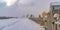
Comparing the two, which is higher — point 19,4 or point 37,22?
point 19,4

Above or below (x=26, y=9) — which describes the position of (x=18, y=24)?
below

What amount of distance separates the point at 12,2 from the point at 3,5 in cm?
13

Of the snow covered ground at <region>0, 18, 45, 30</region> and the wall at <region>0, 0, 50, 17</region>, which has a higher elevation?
the wall at <region>0, 0, 50, 17</region>

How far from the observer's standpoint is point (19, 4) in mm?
2016

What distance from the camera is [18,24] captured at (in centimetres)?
198

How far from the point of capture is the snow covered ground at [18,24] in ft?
6.43

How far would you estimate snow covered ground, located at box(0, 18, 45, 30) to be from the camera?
1.96 metres

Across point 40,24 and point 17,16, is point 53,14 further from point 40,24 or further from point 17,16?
point 17,16

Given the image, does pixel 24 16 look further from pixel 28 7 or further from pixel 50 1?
pixel 50 1

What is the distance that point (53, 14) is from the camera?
6.51 ft

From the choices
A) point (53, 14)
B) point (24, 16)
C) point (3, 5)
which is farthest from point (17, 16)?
point (53, 14)

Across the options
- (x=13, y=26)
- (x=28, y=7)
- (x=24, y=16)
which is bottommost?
(x=13, y=26)

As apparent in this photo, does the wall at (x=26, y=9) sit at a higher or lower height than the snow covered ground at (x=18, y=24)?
higher

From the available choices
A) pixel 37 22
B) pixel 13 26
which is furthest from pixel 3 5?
pixel 37 22
